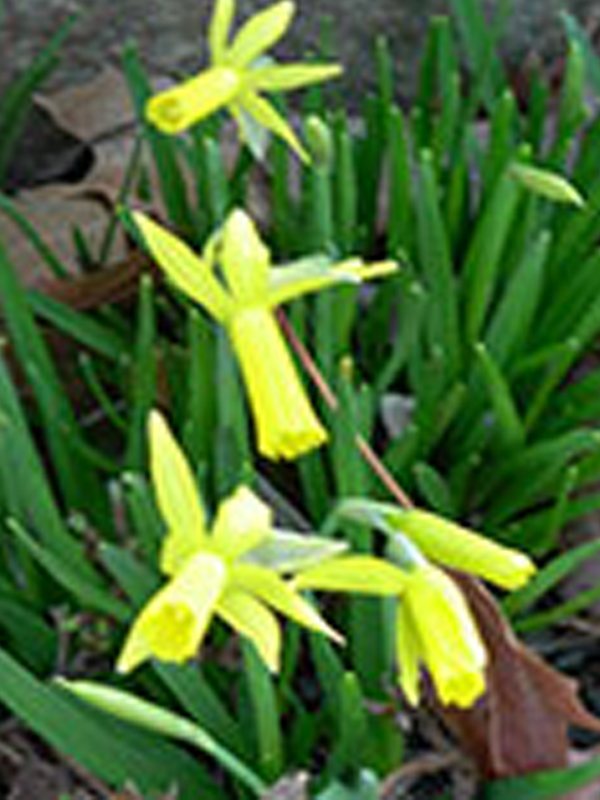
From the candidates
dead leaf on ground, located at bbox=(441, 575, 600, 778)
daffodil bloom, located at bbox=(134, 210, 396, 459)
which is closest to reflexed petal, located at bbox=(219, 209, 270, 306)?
daffodil bloom, located at bbox=(134, 210, 396, 459)

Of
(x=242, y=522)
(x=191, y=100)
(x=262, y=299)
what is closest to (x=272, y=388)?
(x=262, y=299)

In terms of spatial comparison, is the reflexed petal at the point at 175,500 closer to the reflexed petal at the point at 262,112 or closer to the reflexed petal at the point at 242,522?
the reflexed petal at the point at 242,522

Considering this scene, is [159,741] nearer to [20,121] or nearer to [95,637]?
[95,637]

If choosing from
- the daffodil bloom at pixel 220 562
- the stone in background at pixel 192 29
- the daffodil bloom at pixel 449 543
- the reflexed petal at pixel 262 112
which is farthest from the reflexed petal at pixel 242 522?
the stone in background at pixel 192 29

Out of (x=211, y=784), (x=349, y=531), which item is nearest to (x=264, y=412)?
(x=349, y=531)

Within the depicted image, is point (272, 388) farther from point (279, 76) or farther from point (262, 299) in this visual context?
point (279, 76)
